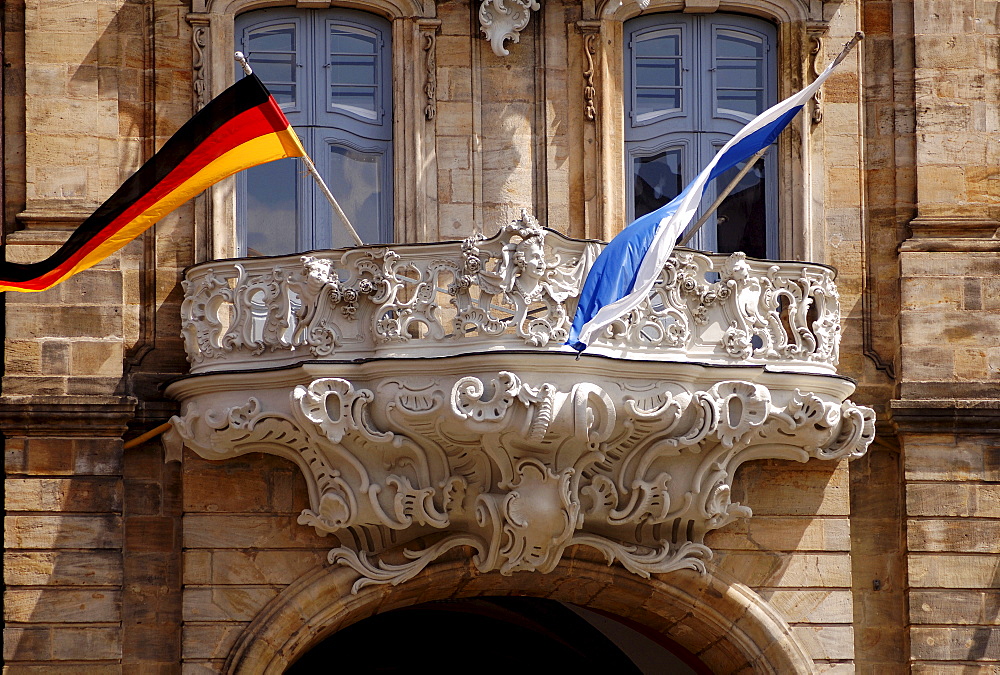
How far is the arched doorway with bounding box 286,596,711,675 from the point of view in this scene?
20.0 m

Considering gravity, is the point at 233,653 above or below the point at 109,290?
below

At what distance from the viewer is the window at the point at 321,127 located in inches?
631

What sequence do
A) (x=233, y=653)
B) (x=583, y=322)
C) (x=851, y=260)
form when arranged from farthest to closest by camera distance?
(x=851, y=260)
(x=233, y=653)
(x=583, y=322)

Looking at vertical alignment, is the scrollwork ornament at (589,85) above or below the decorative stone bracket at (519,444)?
above

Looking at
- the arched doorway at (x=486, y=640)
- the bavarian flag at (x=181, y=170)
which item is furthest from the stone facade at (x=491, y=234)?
the arched doorway at (x=486, y=640)

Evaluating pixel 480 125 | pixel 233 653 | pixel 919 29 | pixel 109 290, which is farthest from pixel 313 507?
pixel 919 29

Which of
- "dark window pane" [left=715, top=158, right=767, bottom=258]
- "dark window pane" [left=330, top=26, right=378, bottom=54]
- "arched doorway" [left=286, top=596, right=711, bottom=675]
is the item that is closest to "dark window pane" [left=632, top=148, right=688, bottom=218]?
"dark window pane" [left=715, top=158, right=767, bottom=258]

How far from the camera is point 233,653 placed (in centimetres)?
1508

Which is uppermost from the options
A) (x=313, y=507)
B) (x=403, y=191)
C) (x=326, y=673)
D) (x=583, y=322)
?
(x=403, y=191)

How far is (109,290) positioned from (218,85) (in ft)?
5.69

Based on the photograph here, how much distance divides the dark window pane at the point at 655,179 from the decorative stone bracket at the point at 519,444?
196 centimetres

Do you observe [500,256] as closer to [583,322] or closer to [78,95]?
[583,322]

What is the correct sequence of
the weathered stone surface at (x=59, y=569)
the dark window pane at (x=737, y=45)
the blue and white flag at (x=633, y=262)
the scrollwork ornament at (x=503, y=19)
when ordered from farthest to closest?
1. the dark window pane at (x=737, y=45)
2. the scrollwork ornament at (x=503, y=19)
3. the weathered stone surface at (x=59, y=569)
4. the blue and white flag at (x=633, y=262)

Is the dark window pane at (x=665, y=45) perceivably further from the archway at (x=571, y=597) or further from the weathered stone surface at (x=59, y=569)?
the weathered stone surface at (x=59, y=569)
